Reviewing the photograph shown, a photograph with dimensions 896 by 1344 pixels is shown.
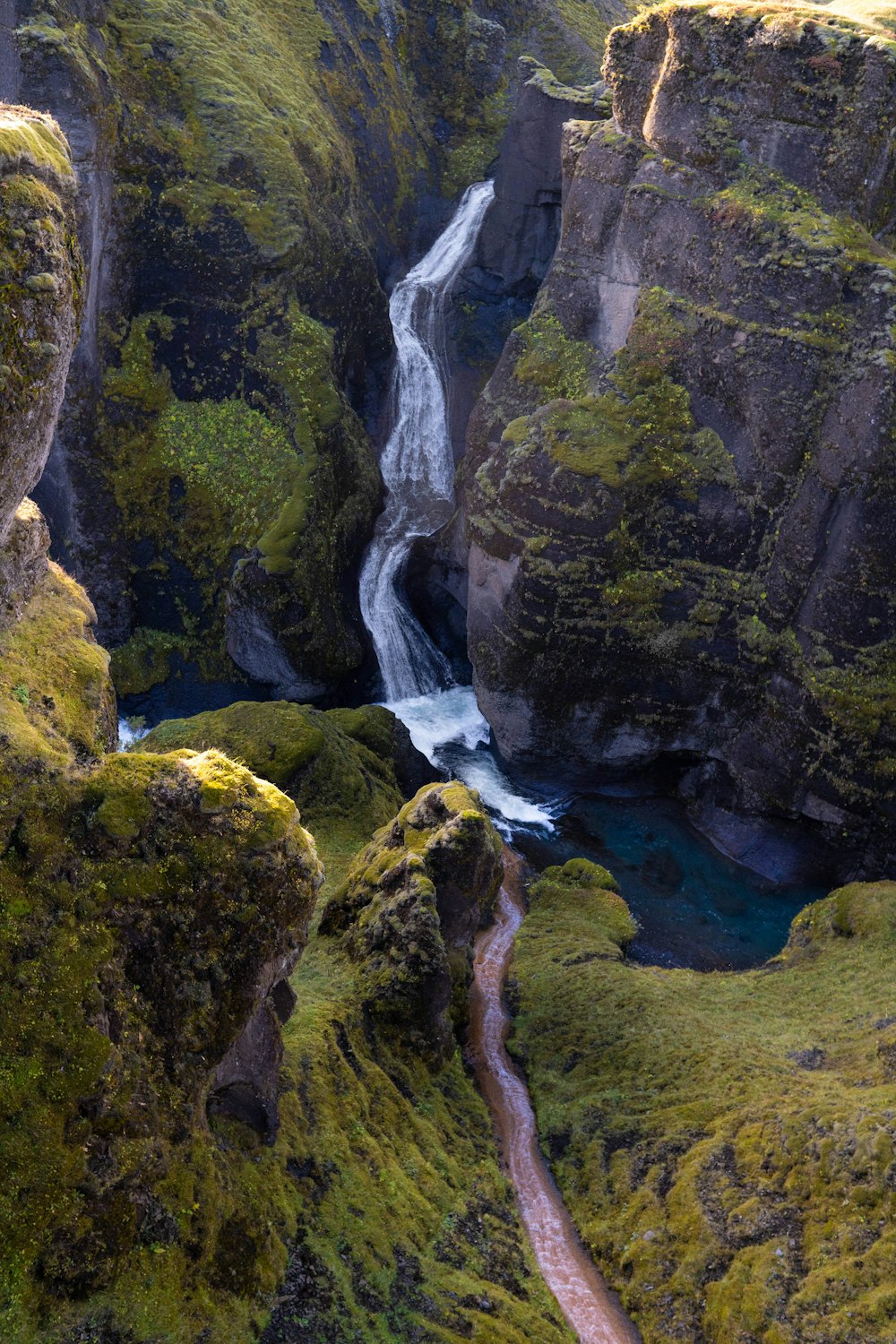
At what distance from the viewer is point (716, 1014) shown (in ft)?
70.2

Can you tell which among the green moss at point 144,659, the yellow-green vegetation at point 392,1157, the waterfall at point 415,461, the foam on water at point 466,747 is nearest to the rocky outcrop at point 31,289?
the yellow-green vegetation at point 392,1157

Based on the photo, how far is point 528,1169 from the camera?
1802 centimetres

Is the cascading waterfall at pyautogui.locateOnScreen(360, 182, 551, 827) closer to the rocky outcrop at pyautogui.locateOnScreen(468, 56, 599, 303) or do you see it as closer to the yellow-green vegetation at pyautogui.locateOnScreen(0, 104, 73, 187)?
the rocky outcrop at pyautogui.locateOnScreen(468, 56, 599, 303)

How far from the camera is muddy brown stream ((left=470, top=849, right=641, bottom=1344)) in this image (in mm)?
15047

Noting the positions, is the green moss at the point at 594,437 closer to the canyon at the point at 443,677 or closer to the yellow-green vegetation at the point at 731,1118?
the canyon at the point at 443,677

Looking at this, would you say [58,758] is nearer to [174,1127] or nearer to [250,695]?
[174,1127]

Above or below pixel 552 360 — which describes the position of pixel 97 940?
below

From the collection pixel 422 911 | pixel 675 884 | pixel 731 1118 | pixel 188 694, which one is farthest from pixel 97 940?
pixel 188 694

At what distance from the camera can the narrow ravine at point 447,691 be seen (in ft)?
53.5

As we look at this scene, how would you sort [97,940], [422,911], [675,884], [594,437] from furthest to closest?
[675,884]
[594,437]
[422,911]
[97,940]

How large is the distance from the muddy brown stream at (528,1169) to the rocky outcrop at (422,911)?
1.49 meters

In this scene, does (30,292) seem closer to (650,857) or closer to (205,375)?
(205,375)

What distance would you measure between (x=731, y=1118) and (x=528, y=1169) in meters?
4.09

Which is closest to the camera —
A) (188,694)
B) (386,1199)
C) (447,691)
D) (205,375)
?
(386,1199)
